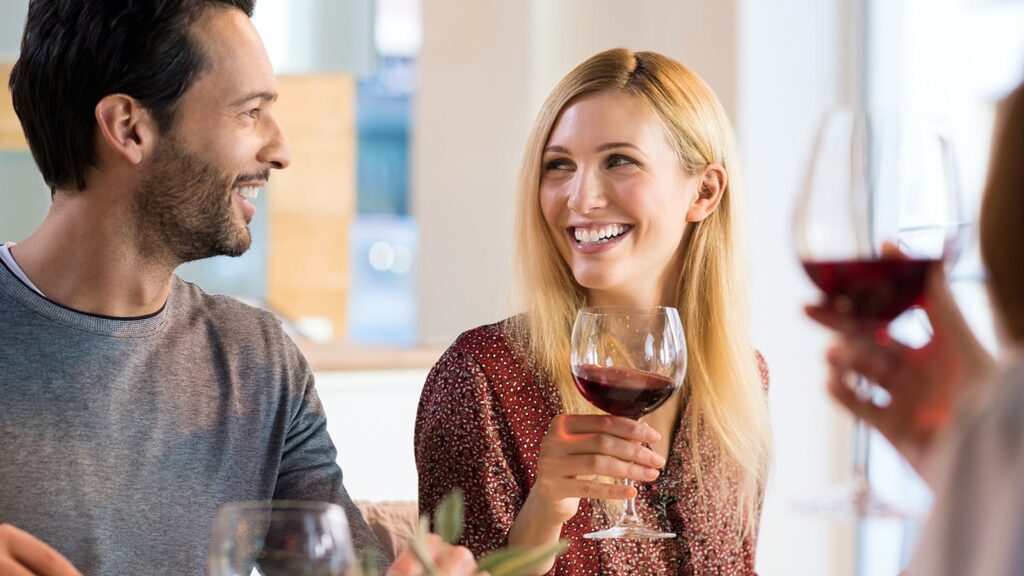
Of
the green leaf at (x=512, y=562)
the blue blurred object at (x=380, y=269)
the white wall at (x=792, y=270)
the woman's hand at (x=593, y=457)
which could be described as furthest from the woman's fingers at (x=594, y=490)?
the blue blurred object at (x=380, y=269)

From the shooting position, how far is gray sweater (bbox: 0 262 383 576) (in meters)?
1.58

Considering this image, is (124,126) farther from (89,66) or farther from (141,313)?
(141,313)

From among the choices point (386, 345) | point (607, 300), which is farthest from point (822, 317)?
point (386, 345)

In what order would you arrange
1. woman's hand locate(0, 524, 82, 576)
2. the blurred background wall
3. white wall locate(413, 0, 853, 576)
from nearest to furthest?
woman's hand locate(0, 524, 82, 576)
the blurred background wall
white wall locate(413, 0, 853, 576)

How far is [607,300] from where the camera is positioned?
2055 mm

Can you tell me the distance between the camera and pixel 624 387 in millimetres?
1369

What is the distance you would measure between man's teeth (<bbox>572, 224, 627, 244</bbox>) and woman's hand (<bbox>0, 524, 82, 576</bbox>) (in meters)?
1.00

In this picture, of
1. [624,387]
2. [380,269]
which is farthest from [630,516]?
[380,269]

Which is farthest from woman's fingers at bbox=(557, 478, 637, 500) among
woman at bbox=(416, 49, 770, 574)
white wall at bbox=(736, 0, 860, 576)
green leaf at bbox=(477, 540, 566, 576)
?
white wall at bbox=(736, 0, 860, 576)

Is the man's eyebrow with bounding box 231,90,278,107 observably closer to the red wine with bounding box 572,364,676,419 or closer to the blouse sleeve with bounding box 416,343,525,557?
the blouse sleeve with bounding box 416,343,525,557

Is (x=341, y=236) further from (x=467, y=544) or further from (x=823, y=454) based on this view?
(x=467, y=544)

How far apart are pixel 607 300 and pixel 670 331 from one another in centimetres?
66

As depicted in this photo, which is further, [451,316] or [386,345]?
[451,316]

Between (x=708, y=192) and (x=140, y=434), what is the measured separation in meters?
1.02
